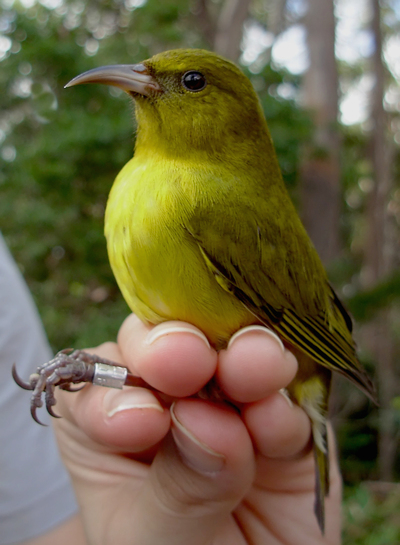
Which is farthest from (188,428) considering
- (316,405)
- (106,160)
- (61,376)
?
(106,160)

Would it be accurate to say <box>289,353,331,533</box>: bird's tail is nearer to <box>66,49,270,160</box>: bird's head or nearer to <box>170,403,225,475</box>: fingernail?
<box>170,403,225,475</box>: fingernail

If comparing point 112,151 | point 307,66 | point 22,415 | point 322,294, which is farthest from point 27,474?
point 307,66

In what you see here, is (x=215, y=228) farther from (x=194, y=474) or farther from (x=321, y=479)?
(x=321, y=479)

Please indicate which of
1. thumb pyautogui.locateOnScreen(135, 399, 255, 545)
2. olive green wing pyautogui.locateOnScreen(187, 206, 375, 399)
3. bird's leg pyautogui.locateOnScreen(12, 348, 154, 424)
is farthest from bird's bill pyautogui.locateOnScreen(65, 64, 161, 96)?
thumb pyautogui.locateOnScreen(135, 399, 255, 545)

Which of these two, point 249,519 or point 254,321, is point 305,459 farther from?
point 254,321

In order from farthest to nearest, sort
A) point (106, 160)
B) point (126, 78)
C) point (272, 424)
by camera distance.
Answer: point (106, 160) < point (126, 78) < point (272, 424)

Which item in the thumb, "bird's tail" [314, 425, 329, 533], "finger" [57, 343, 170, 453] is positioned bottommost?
"bird's tail" [314, 425, 329, 533]
